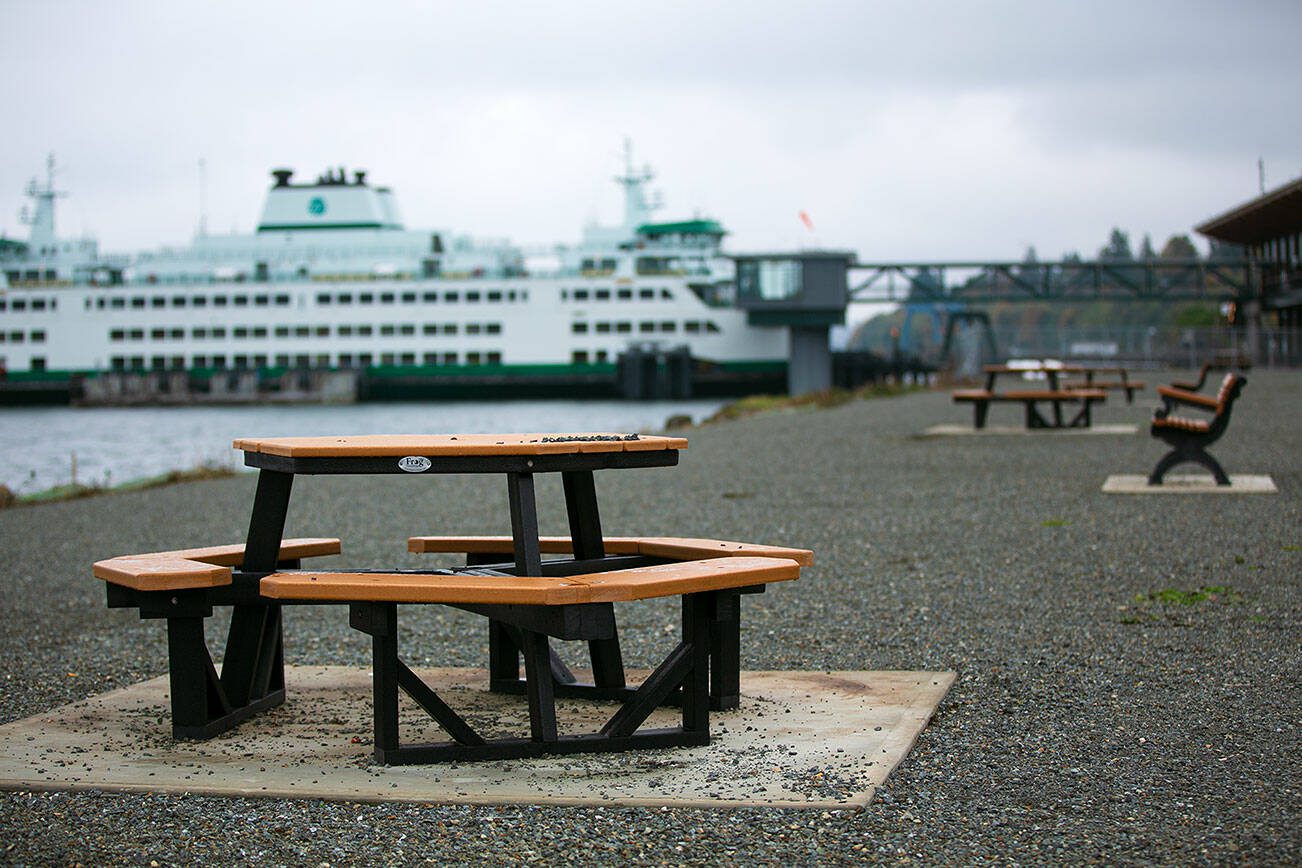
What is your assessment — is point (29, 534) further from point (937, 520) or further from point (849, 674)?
point (849, 674)

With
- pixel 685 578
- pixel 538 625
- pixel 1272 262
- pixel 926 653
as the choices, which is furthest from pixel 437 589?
pixel 1272 262

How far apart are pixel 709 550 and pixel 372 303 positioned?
49.9 m

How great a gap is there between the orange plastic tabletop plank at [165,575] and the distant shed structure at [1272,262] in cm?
Result: 3049

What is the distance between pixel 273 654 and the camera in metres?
3.60

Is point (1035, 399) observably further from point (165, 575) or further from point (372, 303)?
point (372, 303)

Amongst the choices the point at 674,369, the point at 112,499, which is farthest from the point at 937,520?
the point at 674,369

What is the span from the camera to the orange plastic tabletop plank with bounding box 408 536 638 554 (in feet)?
12.4

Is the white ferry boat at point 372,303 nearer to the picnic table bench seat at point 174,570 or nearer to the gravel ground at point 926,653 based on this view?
the gravel ground at point 926,653

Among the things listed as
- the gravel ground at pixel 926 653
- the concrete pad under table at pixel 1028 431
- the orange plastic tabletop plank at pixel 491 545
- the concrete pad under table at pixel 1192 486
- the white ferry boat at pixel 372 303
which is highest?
the white ferry boat at pixel 372 303

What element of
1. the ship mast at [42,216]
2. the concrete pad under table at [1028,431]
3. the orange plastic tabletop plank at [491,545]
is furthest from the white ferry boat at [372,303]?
the orange plastic tabletop plank at [491,545]

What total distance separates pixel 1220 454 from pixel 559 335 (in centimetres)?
4028

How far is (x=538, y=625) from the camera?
3000 millimetres

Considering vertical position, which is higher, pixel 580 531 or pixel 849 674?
pixel 580 531

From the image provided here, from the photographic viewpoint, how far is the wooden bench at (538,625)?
2975 millimetres
